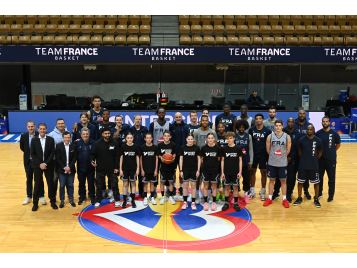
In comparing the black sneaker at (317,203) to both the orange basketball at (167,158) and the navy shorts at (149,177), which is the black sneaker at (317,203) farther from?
the navy shorts at (149,177)

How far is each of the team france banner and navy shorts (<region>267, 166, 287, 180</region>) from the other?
8.46 meters

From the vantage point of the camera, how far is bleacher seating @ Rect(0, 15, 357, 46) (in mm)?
15688

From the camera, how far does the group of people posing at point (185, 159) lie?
6.85 m

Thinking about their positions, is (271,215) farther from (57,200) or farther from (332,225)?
(57,200)

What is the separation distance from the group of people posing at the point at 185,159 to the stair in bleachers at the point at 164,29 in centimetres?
967

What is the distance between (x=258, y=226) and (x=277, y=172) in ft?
4.25

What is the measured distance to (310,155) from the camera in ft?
23.0

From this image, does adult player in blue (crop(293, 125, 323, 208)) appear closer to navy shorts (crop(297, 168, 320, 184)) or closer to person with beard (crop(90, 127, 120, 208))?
navy shorts (crop(297, 168, 320, 184))

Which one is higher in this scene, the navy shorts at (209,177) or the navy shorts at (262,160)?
the navy shorts at (262,160)

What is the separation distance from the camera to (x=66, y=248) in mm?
5504

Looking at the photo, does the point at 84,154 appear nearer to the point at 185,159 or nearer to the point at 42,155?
the point at 42,155

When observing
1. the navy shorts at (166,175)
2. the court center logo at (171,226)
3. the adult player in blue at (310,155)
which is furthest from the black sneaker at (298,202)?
the navy shorts at (166,175)

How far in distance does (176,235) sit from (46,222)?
225 centimetres

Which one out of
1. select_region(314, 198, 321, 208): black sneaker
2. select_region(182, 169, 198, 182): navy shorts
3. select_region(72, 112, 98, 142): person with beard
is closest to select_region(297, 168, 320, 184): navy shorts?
select_region(314, 198, 321, 208): black sneaker
